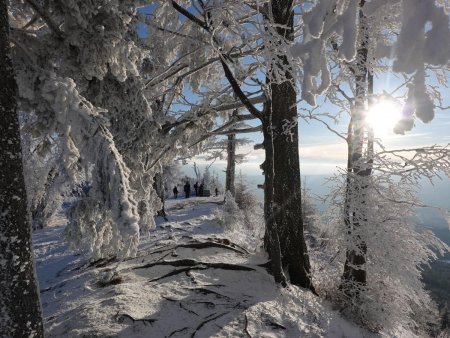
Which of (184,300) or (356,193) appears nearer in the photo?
(184,300)

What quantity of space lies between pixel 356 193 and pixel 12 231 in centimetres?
699

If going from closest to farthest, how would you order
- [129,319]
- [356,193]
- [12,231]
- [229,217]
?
[12,231], [129,319], [356,193], [229,217]

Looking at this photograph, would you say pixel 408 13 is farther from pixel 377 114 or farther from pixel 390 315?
pixel 390 315

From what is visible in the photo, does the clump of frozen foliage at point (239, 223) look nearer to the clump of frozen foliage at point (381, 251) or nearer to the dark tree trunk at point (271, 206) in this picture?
the clump of frozen foliage at point (381, 251)

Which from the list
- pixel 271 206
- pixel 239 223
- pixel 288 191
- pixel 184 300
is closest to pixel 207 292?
pixel 184 300

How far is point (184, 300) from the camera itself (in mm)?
6266

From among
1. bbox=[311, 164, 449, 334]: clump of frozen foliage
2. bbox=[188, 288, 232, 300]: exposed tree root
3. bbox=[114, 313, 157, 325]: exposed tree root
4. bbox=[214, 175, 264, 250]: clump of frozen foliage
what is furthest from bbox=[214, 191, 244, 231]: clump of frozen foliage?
bbox=[114, 313, 157, 325]: exposed tree root

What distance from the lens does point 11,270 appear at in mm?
3643

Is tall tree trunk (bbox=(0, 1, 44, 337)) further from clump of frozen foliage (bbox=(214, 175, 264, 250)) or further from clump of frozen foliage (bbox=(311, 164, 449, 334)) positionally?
clump of frozen foliage (bbox=(214, 175, 264, 250))

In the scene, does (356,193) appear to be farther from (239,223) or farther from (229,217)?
(239,223)

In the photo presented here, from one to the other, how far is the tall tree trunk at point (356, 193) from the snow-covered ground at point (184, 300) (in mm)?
1332

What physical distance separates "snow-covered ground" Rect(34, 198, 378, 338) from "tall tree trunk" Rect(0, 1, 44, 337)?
1378 millimetres

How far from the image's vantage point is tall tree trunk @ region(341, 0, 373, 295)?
7.88 meters

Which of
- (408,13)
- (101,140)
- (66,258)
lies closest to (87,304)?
(101,140)
